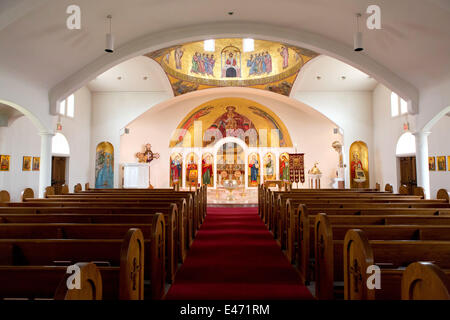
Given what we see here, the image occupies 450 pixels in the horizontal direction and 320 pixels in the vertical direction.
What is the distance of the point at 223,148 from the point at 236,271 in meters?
14.3

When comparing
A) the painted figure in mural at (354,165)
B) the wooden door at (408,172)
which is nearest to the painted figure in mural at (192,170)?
the painted figure in mural at (354,165)

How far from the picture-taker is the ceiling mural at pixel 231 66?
45.8 feet

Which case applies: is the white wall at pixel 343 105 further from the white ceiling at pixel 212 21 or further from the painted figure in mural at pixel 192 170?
the painted figure in mural at pixel 192 170

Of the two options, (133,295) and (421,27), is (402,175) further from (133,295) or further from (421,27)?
(133,295)

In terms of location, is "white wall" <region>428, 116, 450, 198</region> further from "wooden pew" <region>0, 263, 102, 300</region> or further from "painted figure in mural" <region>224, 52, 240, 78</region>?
"wooden pew" <region>0, 263, 102, 300</region>

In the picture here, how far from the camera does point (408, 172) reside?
41.9 ft

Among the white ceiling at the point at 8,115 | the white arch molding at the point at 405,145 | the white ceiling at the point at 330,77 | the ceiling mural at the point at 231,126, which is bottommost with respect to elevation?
the white arch molding at the point at 405,145

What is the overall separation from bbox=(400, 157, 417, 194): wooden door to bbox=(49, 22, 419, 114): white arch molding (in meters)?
4.25

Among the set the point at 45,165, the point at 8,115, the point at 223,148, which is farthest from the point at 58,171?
the point at 223,148

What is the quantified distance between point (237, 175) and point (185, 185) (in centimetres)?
309

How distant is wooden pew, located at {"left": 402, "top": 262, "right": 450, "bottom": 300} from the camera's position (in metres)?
1.28

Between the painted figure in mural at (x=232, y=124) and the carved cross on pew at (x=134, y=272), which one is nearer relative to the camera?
the carved cross on pew at (x=134, y=272)

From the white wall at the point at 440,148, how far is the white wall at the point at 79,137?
14.1 metres

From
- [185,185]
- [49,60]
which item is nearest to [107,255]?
[49,60]
